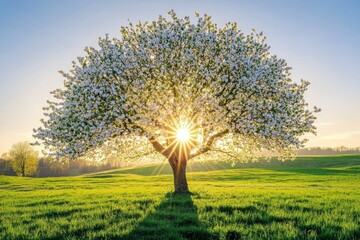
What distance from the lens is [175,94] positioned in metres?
20.9

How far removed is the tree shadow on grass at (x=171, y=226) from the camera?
1046cm

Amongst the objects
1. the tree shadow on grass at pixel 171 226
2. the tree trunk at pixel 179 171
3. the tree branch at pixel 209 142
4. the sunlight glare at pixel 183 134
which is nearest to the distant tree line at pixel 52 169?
the tree trunk at pixel 179 171

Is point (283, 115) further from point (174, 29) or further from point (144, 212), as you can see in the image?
point (144, 212)

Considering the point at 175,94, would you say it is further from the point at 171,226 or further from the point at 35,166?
the point at 35,166

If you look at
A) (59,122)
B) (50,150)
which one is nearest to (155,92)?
(59,122)

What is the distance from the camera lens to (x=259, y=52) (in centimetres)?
2256

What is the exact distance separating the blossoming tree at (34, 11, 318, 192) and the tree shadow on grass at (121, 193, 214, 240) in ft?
22.4

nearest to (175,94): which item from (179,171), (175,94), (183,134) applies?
(175,94)

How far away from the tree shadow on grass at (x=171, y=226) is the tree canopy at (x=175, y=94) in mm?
6844

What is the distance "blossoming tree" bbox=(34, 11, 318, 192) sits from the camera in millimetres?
19594

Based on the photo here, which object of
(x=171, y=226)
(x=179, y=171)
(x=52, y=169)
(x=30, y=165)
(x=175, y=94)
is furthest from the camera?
(x=52, y=169)

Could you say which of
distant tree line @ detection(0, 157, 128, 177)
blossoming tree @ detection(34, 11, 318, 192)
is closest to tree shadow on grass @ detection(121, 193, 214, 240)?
blossoming tree @ detection(34, 11, 318, 192)

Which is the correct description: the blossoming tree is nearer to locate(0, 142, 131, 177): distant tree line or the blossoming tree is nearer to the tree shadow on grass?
locate(0, 142, 131, 177): distant tree line

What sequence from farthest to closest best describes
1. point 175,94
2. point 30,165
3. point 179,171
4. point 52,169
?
point 52,169 → point 30,165 → point 179,171 → point 175,94
